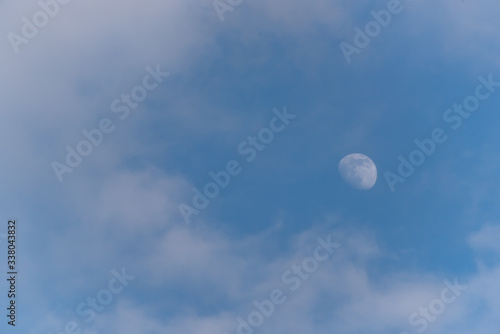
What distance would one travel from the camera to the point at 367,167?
422 feet

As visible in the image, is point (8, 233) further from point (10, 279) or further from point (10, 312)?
point (10, 312)

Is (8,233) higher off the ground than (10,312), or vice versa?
(8,233)

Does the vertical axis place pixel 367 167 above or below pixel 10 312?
above

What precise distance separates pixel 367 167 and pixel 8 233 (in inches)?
3344

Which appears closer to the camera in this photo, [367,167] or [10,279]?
[10,279]

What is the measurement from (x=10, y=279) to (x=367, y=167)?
86.2m

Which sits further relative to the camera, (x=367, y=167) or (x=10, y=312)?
(x=367, y=167)

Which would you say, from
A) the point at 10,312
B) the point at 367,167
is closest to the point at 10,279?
the point at 10,312

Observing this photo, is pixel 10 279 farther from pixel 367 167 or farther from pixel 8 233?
pixel 367 167

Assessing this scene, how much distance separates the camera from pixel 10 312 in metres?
107

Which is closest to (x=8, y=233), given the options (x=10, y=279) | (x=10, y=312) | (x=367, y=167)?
(x=10, y=279)

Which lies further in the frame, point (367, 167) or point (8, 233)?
point (367, 167)

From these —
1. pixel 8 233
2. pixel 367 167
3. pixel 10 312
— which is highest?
pixel 367 167

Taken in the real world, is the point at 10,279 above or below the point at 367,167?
below
